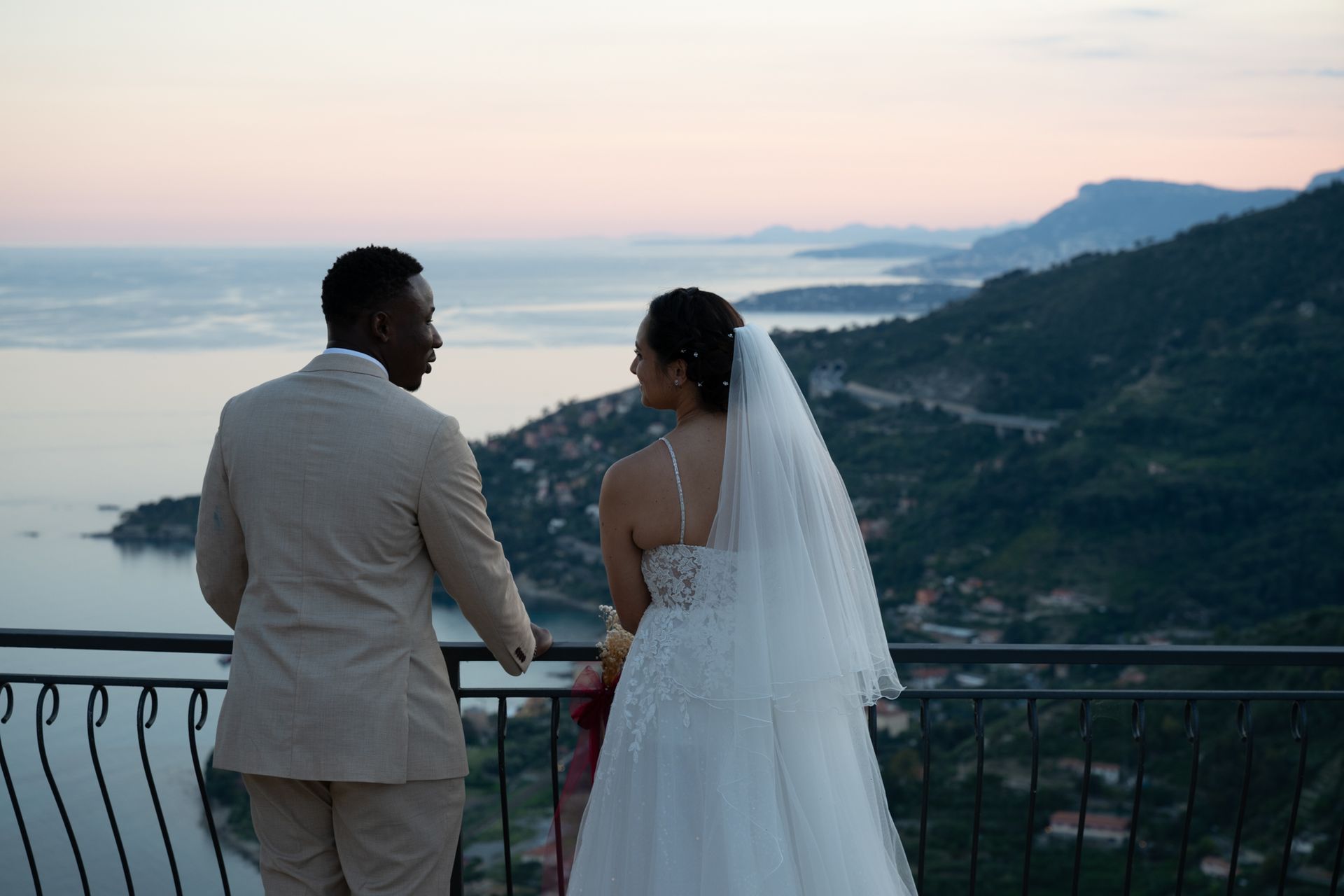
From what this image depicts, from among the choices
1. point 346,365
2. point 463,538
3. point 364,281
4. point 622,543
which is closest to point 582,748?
A: point 622,543

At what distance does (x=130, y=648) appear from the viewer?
2.68 metres

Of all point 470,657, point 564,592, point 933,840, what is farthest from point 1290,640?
point 470,657

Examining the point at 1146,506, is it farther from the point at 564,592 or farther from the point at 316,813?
the point at 316,813

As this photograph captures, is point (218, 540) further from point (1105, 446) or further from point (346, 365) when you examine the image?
point (1105, 446)

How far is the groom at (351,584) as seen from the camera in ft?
6.22

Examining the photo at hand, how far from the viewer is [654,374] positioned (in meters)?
2.28

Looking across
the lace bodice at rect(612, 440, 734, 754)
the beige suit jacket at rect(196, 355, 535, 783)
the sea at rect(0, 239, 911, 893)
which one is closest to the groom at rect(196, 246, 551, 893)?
the beige suit jacket at rect(196, 355, 535, 783)

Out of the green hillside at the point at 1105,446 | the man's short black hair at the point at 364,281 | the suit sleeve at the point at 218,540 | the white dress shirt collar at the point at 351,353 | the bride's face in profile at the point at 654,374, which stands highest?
the man's short black hair at the point at 364,281

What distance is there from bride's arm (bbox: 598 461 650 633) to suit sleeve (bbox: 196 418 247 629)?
2.32 feet

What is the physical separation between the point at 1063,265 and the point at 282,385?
47.8 metres

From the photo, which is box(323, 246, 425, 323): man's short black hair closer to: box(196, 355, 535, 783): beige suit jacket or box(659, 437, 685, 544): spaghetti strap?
box(196, 355, 535, 783): beige suit jacket

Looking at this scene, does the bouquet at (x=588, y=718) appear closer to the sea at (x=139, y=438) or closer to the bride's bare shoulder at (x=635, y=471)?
the sea at (x=139, y=438)

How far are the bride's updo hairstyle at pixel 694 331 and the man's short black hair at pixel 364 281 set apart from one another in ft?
1.71

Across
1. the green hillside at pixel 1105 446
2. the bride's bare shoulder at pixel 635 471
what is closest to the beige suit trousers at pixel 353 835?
the bride's bare shoulder at pixel 635 471
